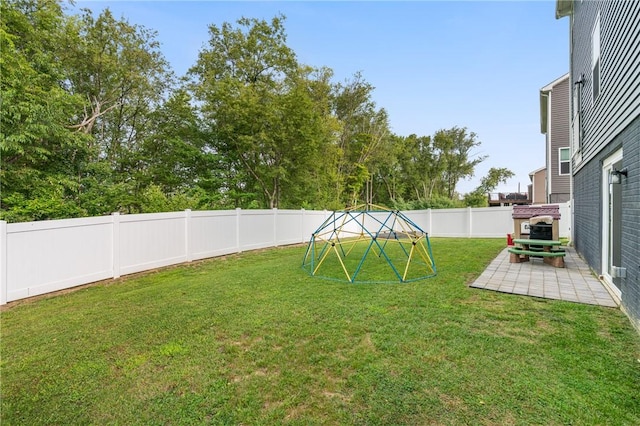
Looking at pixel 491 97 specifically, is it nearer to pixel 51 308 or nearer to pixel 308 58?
pixel 308 58

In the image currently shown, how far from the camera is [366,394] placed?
6.88 ft

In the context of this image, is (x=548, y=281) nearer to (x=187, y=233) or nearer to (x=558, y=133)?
(x=187, y=233)

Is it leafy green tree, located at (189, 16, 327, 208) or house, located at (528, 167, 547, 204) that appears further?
house, located at (528, 167, 547, 204)

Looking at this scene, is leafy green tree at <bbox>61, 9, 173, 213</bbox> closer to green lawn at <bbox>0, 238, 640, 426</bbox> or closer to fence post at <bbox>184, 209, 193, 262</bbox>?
fence post at <bbox>184, 209, 193, 262</bbox>

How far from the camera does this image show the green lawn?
76.3 inches

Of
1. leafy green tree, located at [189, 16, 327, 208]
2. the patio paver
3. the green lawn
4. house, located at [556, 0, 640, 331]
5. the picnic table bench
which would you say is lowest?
A: the green lawn

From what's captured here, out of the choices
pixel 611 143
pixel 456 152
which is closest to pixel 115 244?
pixel 611 143

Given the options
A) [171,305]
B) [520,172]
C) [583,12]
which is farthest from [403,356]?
[520,172]

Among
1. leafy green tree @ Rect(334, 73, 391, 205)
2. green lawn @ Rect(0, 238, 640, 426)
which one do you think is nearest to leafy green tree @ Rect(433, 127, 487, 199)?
leafy green tree @ Rect(334, 73, 391, 205)

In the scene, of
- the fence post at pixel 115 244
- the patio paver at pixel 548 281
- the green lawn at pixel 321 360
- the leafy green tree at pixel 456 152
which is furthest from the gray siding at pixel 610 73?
the leafy green tree at pixel 456 152

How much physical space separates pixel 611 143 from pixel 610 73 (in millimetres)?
→ 1052

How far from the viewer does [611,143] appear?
4293mm

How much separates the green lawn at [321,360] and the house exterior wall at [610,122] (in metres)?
0.92

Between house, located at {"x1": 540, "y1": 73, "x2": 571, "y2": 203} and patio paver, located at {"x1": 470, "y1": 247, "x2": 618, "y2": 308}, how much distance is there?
879 centimetres
